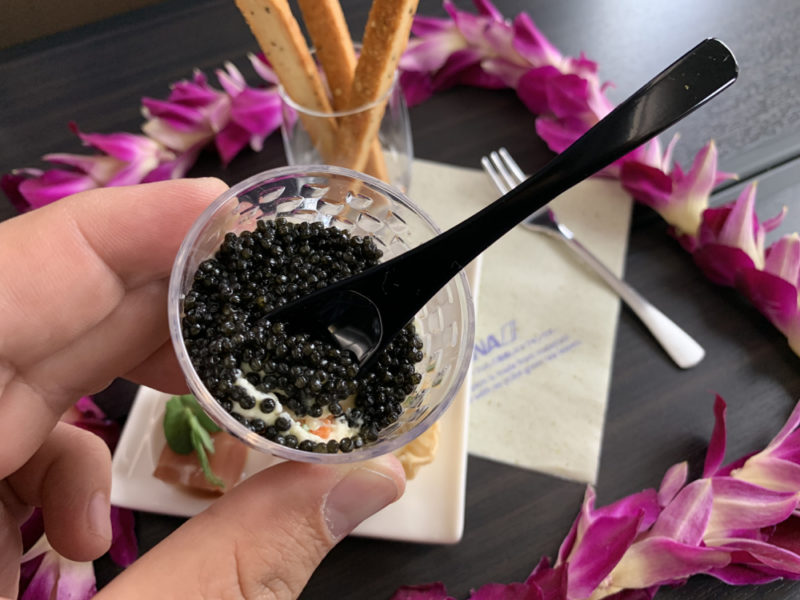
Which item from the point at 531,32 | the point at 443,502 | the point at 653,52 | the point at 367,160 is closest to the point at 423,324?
the point at 443,502

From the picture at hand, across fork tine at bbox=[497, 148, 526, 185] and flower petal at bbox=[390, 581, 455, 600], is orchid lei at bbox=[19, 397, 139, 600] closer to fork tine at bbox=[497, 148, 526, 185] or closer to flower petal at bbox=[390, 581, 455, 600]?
flower petal at bbox=[390, 581, 455, 600]

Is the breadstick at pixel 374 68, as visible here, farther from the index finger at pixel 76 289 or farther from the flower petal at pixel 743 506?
the flower petal at pixel 743 506

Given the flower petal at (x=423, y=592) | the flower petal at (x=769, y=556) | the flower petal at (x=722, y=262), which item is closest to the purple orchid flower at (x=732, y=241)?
the flower petal at (x=722, y=262)

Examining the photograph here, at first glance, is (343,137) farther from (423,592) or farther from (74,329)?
(423,592)

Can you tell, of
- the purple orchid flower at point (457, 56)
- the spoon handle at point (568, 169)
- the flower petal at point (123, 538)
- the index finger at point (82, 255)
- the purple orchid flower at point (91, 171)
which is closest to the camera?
the spoon handle at point (568, 169)

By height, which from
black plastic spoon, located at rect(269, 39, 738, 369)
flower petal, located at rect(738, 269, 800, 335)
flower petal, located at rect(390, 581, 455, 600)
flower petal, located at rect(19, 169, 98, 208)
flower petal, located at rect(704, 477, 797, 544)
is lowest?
flower petal, located at rect(704, 477, 797, 544)

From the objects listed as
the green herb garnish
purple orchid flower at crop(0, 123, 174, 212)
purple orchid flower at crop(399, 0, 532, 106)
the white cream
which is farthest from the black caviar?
purple orchid flower at crop(399, 0, 532, 106)

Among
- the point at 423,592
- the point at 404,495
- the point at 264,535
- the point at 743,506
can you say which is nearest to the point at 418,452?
the point at 404,495
